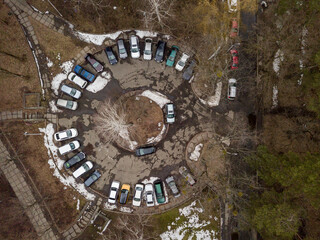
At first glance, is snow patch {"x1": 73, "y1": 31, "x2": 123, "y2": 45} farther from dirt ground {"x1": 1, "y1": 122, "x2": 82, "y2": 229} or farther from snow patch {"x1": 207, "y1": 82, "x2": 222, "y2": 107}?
snow patch {"x1": 207, "y1": 82, "x2": 222, "y2": 107}

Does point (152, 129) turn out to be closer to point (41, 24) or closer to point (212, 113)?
point (212, 113)

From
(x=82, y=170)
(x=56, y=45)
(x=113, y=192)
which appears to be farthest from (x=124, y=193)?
(x=56, y=45)

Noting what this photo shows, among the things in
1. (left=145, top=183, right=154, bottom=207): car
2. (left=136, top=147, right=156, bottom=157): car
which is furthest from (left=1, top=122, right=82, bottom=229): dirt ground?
(left=136, top=147, right=156, bottom=157): car

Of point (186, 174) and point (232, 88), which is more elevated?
point (232, 88)

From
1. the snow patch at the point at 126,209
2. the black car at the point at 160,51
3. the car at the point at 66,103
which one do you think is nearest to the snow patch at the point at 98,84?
the car at the point at 66,103

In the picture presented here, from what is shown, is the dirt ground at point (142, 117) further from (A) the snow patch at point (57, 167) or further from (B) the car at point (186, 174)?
(A) the snow patch at point (57, 167)

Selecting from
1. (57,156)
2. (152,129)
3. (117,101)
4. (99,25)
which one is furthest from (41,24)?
(152,129)

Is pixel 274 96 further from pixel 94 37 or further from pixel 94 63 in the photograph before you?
pixel 94 37

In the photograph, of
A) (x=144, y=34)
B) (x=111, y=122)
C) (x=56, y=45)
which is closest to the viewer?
(x=56, y=45)
